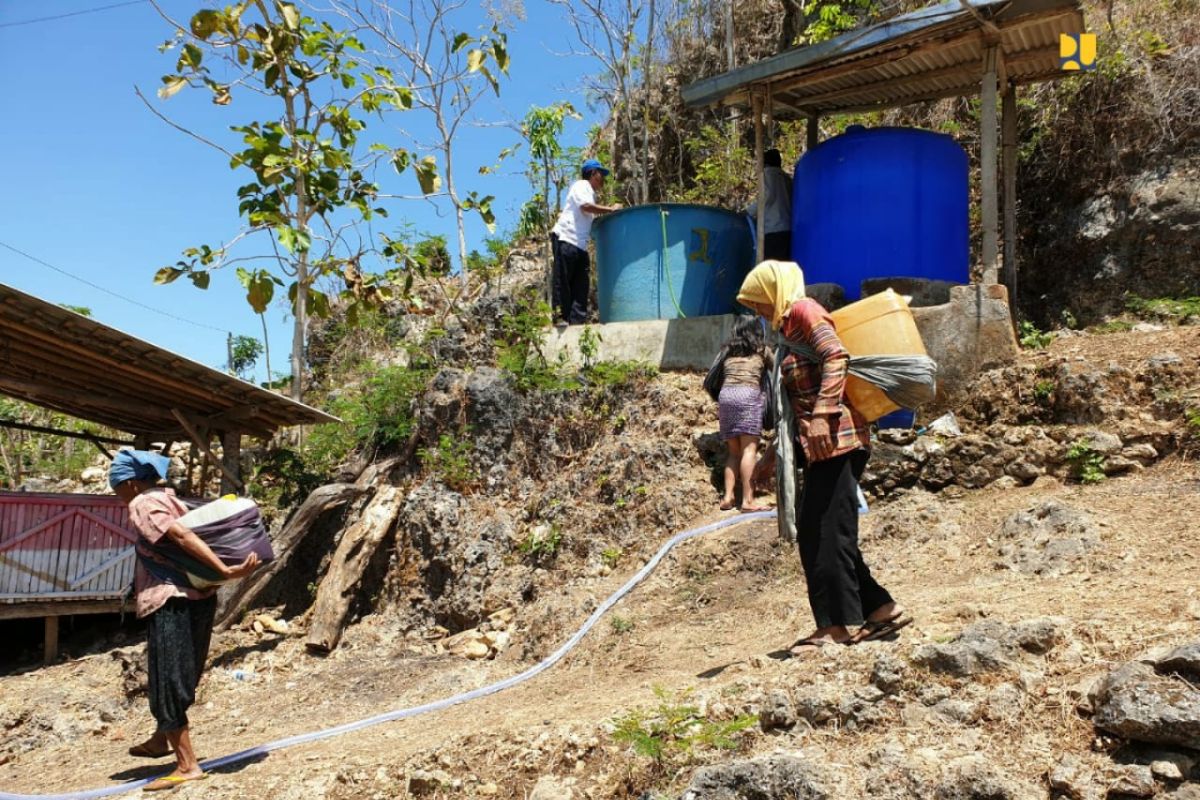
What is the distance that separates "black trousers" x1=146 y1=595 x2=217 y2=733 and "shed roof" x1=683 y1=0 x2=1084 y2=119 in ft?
17.8

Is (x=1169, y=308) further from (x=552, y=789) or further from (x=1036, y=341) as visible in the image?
(x=552, y=789)

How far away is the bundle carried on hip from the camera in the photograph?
4.34 m

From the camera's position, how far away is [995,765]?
291cm

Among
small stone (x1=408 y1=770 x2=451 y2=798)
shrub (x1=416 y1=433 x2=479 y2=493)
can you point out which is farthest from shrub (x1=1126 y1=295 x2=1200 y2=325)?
small stone (x1=408 y1=770 x2=451 y2=798)

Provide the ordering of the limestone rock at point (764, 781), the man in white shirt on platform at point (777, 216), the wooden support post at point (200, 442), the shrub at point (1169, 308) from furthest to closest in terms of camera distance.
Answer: the wooden support post at point (200, 442), the man in white shirt on platform at point (777, 216), the shrub at point (1169, 308), the limestone rock at point (764, 781)

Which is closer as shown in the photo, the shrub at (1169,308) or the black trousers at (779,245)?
the shrub at (1169,308)

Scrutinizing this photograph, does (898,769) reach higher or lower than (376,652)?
higher

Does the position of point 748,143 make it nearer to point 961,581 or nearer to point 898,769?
point 961,581

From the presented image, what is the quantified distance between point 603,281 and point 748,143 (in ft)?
15.5

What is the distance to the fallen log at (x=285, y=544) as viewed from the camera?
791 centimetres

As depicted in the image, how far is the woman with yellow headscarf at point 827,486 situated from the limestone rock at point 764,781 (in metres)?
0.85

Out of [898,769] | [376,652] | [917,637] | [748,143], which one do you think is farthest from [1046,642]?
[748,143]

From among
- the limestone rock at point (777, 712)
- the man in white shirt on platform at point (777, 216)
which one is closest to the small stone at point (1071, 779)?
the limestone rock at point (777, 712)

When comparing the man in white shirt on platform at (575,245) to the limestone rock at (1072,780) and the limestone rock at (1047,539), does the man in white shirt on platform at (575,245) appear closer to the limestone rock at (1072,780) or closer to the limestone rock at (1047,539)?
the limestone rock at (1047,539)
